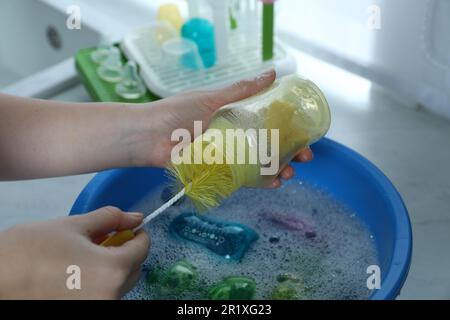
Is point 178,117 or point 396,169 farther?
A: point 396,169

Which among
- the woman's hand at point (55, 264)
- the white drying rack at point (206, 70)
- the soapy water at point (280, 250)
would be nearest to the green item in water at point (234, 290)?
the soapy water at point (280, 250)

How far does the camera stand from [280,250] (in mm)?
686

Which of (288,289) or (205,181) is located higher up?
(205,181)

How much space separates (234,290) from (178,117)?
0.67 ft

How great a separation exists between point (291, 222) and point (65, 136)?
0.28 meters

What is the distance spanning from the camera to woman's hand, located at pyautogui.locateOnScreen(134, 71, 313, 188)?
2.18ft

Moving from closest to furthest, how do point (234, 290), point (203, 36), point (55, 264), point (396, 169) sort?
point (55, 264)
point (234, 290)
point (396, 169)
point (203, 36)

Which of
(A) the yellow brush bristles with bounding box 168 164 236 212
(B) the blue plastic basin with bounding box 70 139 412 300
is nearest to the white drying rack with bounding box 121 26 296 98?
(B) the blue plastic basin with bounding box 70 139 412 300

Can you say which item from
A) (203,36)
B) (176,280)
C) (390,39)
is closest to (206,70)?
(203,36)

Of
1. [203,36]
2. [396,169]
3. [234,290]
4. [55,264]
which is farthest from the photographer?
[203,36]

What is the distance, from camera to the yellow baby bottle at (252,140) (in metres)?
0.58

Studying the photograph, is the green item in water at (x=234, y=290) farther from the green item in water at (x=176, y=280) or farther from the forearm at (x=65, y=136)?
the forearm at (x=65, y=136)

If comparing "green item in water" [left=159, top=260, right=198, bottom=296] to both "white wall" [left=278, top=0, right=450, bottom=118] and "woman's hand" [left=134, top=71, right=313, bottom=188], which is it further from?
"white wall" [left=278, top=0, right=450, bottom=118]

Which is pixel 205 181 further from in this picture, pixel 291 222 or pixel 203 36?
pixel 203 36
